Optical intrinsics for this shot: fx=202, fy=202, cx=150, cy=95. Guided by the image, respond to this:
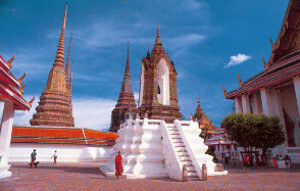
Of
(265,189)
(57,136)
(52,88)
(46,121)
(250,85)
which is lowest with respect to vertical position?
(265,189)

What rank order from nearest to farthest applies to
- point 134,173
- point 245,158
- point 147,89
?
point 134,173 < point 245,158 < point 147,89

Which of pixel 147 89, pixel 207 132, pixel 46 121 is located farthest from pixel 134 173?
pixel 207 132

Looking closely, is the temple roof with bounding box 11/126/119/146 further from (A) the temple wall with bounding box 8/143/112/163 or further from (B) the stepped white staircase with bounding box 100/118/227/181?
(B) the stepped white staircase with bounding box 100/118/227/181

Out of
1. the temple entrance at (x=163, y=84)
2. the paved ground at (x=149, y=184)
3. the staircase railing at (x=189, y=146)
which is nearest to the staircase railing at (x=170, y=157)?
the paved ground at (x=149, y=184)

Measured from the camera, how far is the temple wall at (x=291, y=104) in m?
18.3

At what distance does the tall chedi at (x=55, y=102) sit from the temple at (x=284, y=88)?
23.6 m

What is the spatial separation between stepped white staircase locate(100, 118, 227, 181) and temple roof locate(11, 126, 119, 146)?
1253 centimetres

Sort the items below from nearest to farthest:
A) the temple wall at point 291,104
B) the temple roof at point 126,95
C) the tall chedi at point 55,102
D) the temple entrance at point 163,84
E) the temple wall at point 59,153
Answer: the temple wall at point 291,104 < the temple wall at point 59,153 < the temple entrance at point 163,84 < the tall chedi at point 55,102 < the temple roof at point 126,95

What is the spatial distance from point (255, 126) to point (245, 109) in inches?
259

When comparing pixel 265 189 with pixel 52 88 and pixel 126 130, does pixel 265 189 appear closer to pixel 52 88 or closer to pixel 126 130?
pixel 126 130

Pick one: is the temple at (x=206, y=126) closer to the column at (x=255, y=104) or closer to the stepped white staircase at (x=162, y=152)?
the column at (x=255, y=104)

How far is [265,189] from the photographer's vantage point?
21.5 ft

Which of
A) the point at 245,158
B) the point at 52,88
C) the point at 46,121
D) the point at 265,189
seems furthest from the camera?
the point at 52,88

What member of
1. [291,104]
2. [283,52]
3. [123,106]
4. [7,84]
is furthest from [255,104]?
[123,106]
